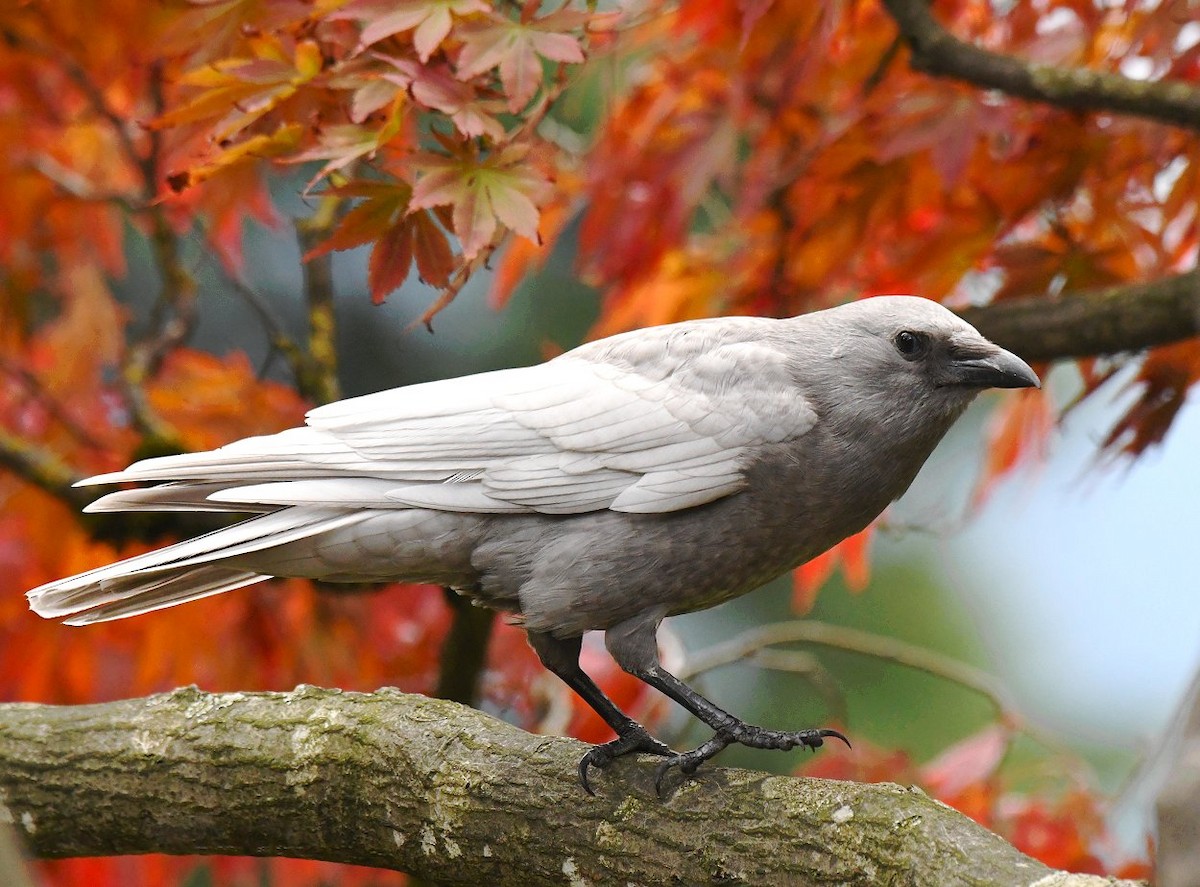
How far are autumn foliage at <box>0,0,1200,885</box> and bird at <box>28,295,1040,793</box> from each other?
0.32 m

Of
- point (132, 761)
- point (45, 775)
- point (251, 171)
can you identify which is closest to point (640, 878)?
point (132, 761)

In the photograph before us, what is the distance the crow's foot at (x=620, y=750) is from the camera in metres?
2.12

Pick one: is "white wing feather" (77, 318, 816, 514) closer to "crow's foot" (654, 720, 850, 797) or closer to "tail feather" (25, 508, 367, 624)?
"tail feather" (25, 508, 367, 624)

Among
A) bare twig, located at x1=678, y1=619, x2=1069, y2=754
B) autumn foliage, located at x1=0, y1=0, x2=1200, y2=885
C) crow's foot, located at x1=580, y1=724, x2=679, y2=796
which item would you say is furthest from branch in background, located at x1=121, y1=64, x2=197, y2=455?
crow's foot, located at x1=580, y1=724, x2=679, y2=796

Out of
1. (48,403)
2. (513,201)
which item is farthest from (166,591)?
(48,403)

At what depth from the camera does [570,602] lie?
2158 millimetres

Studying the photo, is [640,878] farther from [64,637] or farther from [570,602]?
[64,637]

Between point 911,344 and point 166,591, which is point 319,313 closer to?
point 166,591

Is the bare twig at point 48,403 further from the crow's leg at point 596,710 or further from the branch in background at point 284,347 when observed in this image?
the crow's leg at point 596,710

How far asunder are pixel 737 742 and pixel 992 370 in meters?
0.75

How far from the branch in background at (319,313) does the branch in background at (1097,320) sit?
5.51 feet

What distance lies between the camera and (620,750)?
84.0 inches

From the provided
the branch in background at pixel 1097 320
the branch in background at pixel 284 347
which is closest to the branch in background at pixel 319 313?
the branch in background at pixel 284 347

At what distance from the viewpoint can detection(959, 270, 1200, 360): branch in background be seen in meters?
2.75
